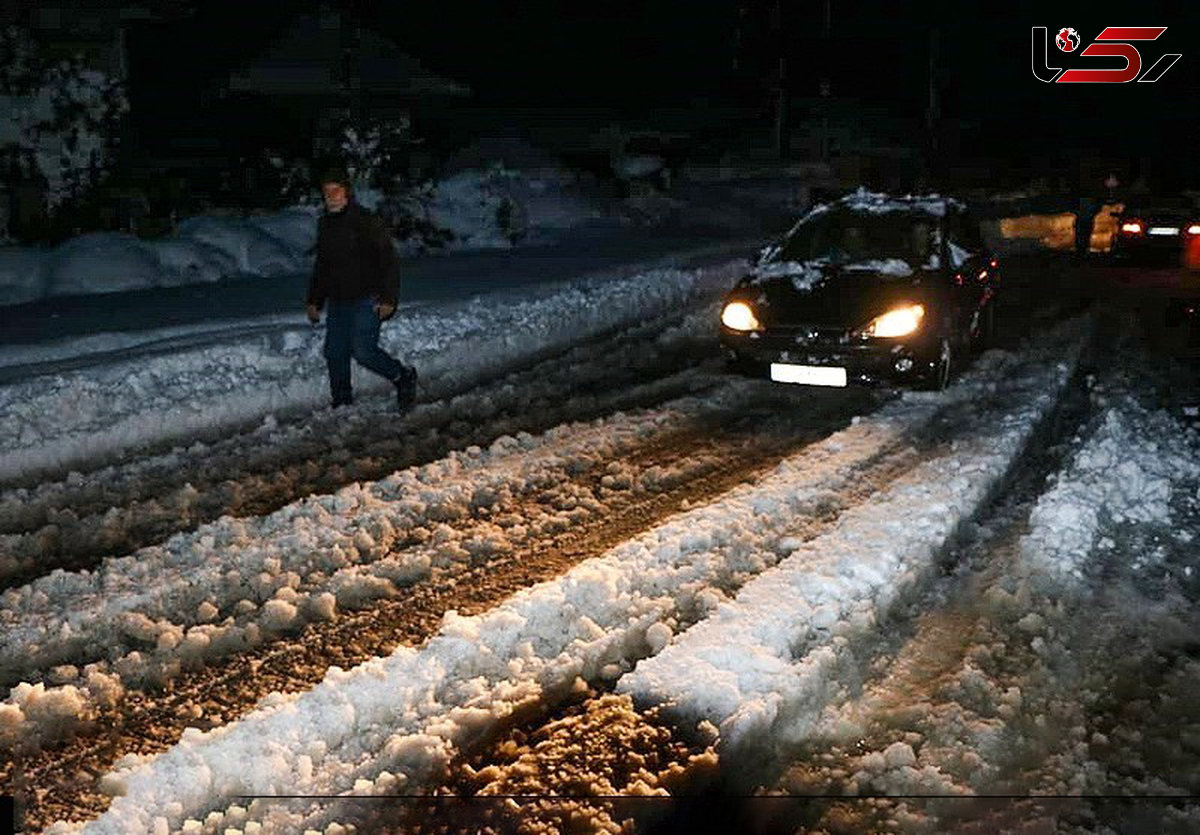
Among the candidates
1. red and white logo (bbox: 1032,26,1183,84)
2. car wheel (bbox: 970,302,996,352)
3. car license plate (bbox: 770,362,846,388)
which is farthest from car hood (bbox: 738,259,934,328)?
red and white logo (bbox: 1032,26,1183,84)

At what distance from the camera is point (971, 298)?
33.9 feet

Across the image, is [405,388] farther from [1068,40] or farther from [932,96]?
[1068,40]

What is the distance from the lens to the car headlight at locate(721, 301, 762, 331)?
9.23 m

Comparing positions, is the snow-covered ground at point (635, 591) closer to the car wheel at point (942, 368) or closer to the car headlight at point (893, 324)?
the car wheel at point (942, 368)

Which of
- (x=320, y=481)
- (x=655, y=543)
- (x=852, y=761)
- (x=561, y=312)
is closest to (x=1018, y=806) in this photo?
(x=852, y=761)

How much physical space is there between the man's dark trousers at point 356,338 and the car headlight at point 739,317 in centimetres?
287

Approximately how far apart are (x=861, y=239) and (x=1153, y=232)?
13091mm

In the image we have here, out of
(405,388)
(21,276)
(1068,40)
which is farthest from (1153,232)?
(1068,40)

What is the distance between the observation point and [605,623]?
475 centimetres

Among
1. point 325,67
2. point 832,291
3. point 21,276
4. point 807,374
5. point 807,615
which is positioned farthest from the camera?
point 325,67

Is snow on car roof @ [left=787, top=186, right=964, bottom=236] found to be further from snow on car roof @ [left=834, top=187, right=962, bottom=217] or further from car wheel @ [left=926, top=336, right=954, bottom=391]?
car wheel @ [left=926, top=336, right=954, bottom=391]

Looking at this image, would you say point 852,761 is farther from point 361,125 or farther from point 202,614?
point 361,125

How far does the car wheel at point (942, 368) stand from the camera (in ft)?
29.8

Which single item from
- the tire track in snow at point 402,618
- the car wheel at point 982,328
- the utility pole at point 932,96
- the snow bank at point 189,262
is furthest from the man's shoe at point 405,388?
the utility pole at point 932,96
